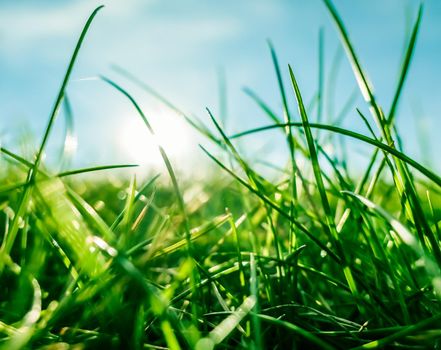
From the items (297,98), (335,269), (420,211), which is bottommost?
(335,269)

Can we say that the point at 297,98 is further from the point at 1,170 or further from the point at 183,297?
the point at 1,170

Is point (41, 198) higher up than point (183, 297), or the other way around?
point (41, 198)

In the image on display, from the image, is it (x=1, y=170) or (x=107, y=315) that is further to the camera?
(x=1, y=170)

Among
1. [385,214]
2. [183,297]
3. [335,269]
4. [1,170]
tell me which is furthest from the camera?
[1,170]

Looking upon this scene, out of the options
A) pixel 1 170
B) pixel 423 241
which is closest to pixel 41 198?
pixel 423 241

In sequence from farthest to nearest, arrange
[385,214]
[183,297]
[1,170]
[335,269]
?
[1,170] → [335,269] → [183,297] → [385,214]

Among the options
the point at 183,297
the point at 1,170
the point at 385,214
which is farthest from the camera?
the point at 1,170

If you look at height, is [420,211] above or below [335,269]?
above

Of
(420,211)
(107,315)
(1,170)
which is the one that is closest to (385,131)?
(420,211)

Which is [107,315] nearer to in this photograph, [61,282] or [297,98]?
[61,282]
